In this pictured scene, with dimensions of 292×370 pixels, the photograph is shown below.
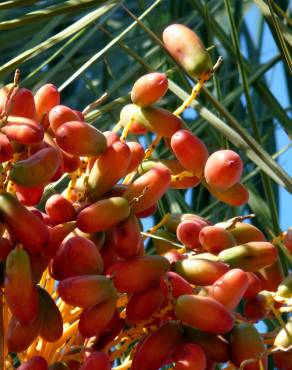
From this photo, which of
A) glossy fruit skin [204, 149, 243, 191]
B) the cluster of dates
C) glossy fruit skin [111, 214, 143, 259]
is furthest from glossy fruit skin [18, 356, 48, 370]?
glossy fruit skin [204, 149, 243, 191]

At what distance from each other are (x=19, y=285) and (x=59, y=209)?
0.09 m

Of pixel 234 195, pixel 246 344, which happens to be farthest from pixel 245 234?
pixel 246 344

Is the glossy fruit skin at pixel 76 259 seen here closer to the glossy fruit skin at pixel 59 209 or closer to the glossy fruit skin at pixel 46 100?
the glossy fruit skin at pixel 59 209

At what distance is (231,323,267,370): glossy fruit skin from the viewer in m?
0.89

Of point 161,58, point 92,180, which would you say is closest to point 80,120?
point 92,180

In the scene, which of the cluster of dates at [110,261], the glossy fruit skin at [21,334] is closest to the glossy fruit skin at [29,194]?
the cluster of dates at [110,261]

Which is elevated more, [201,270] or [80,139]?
A: [80,139]

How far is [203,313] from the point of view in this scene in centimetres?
88

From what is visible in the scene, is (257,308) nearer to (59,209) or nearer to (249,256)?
(249,256)

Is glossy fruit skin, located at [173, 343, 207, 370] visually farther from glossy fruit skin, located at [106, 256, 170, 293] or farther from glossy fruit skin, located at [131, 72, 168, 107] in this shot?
glossy fruit skin, located at [131, 72, 168, 107]

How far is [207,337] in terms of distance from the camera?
2.99 feet

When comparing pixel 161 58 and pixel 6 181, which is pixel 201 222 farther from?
pixel 161 58

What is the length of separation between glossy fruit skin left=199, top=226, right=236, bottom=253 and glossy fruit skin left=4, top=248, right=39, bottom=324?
16 centimetres

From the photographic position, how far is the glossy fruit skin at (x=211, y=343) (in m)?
0.91
